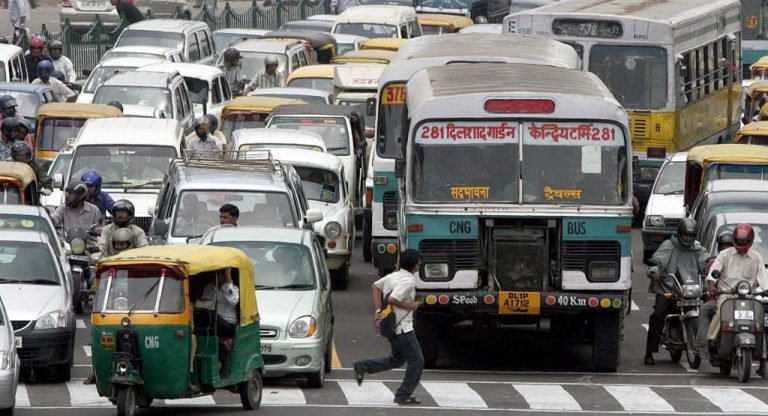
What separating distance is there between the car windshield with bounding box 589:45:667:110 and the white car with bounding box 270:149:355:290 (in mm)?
5763

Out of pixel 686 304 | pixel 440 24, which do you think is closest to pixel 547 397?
pixel 686 304

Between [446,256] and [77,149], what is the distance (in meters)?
8.16

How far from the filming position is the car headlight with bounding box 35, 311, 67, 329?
19.0 meters

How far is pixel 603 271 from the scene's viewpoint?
20.3 meters

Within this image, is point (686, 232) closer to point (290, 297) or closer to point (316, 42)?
point (290, 297)

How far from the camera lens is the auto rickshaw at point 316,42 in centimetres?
4491

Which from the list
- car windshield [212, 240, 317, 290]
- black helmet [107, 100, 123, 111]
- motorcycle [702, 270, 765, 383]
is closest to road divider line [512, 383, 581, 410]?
motorcycle [702, 270, 765, 383]

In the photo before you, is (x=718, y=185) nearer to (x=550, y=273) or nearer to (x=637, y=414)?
(x=550, y=273)

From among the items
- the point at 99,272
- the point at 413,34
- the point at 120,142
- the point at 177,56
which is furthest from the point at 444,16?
the point at 99,272

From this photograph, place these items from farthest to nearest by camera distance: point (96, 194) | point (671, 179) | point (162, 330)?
point (671, 179) < point (96, 194) < point (162, 330)

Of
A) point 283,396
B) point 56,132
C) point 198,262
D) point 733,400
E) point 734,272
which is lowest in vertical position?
point 733,400

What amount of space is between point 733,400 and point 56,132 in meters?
14.2

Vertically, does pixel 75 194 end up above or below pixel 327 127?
above

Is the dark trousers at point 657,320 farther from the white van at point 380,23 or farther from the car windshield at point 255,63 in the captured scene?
the white van at point 380,23
